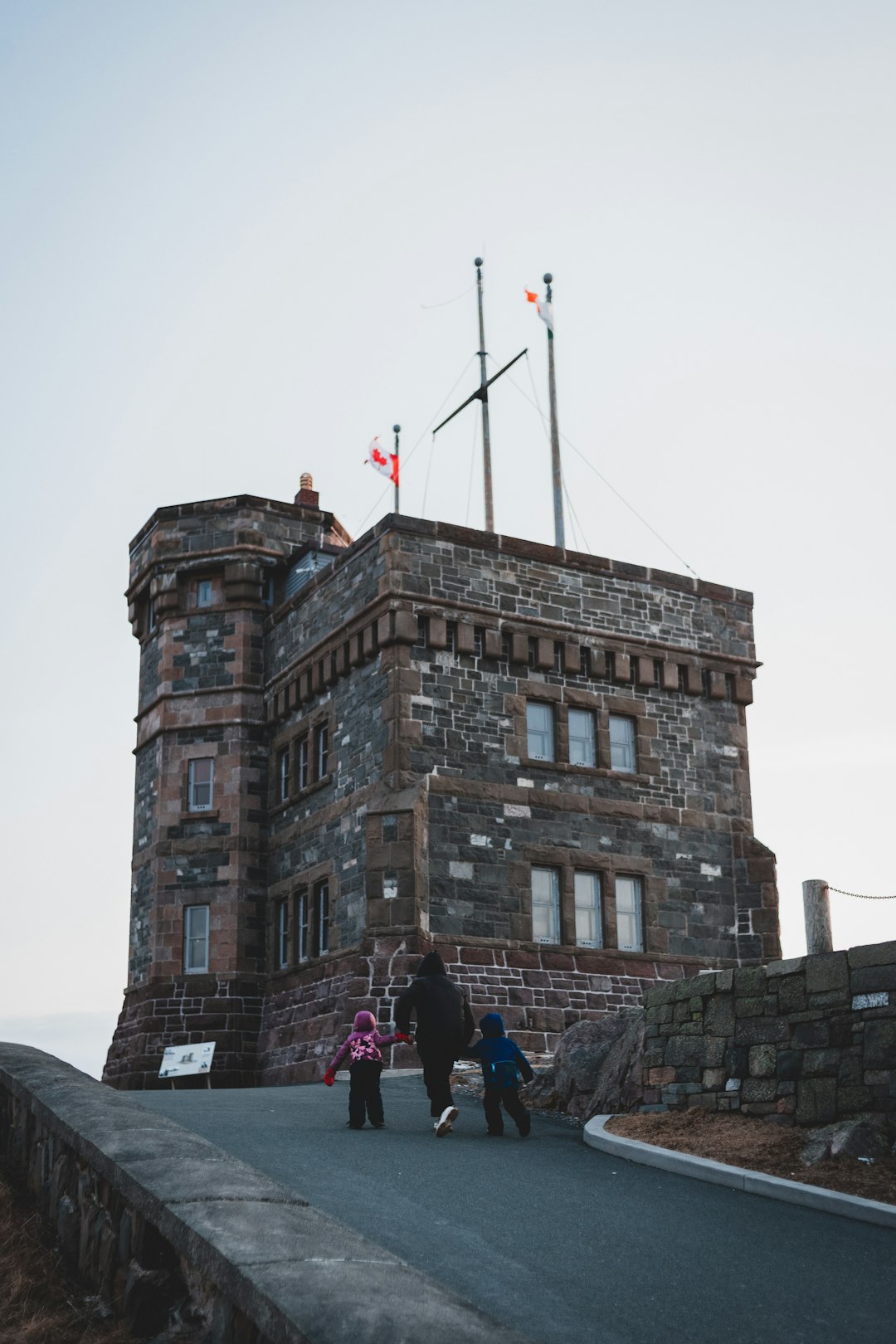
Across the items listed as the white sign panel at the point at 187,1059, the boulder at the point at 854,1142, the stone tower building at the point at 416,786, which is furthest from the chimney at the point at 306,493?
the boulder at the point at 854,1142

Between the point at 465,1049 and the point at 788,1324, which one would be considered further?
the point at 465,1049

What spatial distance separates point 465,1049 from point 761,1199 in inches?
175

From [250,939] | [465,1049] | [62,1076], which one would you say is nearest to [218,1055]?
[250,939]

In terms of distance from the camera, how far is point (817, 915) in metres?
14.4

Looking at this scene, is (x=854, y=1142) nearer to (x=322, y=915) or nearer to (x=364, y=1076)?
(x=364, y=1076)

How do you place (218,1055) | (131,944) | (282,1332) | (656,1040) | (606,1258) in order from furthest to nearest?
(131,944) < (218,1055) < (656,1040) < (606,1258) < (282,1332)

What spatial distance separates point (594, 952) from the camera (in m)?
23.3

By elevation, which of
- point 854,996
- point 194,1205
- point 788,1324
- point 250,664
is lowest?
point 788,1324

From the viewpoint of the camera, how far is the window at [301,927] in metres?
24.5

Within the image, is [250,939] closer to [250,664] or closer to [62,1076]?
[250,664]

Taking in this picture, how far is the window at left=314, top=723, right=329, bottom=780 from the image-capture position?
2506 centimetres

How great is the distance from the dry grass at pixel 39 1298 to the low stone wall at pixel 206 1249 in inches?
3.6

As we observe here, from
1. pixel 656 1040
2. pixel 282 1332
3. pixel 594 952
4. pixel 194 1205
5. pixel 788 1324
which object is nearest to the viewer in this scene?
pixel 282 1332

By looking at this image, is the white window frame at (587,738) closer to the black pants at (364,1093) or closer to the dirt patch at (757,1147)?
the dirt patch at (757,1147)
